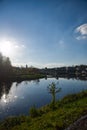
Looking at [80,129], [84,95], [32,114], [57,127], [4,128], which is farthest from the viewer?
[84,95]

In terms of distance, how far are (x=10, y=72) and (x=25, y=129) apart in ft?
320

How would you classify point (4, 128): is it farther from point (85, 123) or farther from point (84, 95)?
point (84, 95)

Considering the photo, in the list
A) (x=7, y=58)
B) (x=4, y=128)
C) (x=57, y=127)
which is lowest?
(x=4, y=128)

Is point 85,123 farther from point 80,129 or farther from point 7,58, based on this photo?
point 7,58

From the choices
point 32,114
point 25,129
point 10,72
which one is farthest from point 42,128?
point 10,72

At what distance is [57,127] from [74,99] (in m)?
15.7

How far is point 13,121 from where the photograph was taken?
64.1ft

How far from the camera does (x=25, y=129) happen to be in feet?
52.2

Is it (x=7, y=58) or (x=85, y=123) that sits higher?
(x=7, y=58)

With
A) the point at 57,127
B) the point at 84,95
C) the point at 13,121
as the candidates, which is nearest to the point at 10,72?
the point at 84,95

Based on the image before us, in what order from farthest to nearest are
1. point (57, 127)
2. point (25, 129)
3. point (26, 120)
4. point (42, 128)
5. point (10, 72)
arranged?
point (10, 72) < point (26, 120) < point (25, 129) < point (42, 128) < point (57, 127)

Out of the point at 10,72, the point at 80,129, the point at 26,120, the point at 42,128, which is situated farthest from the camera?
the point at 10,72

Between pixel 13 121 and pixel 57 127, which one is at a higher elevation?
pixel 57 127

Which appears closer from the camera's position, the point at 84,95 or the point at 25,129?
the point at 25,129
